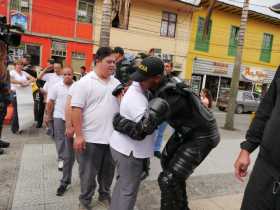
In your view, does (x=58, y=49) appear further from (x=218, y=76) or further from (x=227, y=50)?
(x=227, y=50)

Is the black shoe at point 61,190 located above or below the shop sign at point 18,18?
below

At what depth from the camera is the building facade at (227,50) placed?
2402 centimetres

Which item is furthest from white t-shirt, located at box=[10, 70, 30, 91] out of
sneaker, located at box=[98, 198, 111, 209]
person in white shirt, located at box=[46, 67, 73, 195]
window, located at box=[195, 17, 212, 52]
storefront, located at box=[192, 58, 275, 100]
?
window, located at box=[195, 17, 212, 52]

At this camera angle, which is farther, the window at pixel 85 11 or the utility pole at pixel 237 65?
the window at pixel 85 11

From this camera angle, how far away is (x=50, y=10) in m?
18.6

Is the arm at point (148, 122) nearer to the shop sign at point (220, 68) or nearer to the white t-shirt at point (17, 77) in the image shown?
the white t-shirt at point (17, 77)

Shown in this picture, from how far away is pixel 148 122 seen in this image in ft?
8.53

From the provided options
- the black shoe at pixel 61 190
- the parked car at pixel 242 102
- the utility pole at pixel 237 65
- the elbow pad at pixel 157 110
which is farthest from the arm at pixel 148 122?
the parked car at pixel 242 102

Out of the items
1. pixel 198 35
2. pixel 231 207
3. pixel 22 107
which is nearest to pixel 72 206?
pixel 231 207

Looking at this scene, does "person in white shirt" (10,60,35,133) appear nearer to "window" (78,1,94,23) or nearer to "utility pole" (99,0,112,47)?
"utility pole" (99,0,112,47)

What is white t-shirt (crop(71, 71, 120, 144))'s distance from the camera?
3.38 m

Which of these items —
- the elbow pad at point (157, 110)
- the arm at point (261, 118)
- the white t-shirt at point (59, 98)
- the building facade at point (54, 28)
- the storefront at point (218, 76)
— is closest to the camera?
the arm at point (261, 118)

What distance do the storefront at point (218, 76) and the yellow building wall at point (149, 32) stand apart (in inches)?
65.9

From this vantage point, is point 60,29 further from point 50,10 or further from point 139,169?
point 139,169
